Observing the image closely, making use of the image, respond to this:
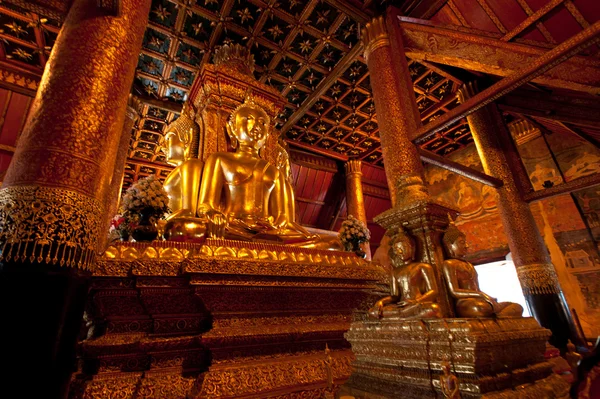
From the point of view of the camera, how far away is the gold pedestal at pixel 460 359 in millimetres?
1145

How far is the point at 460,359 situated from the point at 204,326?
1319 mm

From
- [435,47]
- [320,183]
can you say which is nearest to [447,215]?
[435,47]

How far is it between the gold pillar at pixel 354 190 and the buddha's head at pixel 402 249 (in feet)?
19.8

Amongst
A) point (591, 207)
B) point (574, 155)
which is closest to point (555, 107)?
point (574, 155)

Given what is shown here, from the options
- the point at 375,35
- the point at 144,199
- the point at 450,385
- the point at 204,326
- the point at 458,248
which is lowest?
the point at 450,385

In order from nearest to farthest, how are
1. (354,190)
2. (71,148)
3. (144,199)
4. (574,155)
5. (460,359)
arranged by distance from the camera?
(460,359) → (71,148) → (144,199) → (574,155) → (354,190)

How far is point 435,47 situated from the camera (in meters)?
4.48

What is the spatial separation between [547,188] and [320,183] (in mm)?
5520

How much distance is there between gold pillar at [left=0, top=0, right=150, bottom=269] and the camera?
1.22m

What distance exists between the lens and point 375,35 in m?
4.56

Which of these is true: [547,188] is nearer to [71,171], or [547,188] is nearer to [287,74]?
[287,74]

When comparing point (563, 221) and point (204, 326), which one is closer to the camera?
point (204, 326)

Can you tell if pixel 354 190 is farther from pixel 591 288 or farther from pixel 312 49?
pixel 591 288

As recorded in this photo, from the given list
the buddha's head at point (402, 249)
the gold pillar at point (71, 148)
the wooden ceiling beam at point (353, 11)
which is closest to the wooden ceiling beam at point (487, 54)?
the wooden ceiling beam at point (353, 11)
